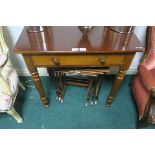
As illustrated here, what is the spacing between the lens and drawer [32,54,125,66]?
1091 mm

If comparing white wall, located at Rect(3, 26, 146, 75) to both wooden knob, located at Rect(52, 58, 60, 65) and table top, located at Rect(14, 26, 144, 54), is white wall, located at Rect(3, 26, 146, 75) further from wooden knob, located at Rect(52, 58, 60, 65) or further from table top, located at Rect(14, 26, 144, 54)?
wooden knob, located at Rect(52, 58, 60, 65)

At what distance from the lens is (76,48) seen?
41.2 inches

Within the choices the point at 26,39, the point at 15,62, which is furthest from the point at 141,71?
the point at 15,62

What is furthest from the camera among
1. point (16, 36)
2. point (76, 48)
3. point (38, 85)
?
point (16, 36)

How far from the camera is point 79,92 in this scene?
67.7 inches

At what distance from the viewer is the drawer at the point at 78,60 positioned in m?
1.09

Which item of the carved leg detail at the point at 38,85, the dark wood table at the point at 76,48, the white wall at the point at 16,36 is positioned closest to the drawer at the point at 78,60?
the dark wood table at the point at 76,48

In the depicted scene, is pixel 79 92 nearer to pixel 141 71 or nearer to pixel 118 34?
pixel 141 71

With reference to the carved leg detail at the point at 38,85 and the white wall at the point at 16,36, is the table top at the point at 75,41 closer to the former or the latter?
the carved leg detail at the point at 38,85

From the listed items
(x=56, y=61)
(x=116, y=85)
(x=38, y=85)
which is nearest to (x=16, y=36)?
(x=38, y=85)

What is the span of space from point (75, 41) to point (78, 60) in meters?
0.12

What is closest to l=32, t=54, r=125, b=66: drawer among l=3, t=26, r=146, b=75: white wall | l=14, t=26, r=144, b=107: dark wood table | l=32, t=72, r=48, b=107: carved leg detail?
l=14, t=26, r=144, b=107: dark wood table

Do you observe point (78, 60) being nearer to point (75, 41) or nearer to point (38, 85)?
point (75, 41)
